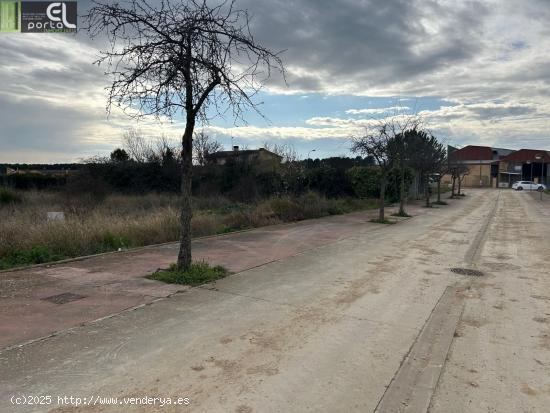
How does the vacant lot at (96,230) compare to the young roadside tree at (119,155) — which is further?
the young roadside tree at (119,155)

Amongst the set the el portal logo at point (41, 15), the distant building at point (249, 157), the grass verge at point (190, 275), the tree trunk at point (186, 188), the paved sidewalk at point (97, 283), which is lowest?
the paved sidewalk at point (97, 283)

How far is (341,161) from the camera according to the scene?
3597cm

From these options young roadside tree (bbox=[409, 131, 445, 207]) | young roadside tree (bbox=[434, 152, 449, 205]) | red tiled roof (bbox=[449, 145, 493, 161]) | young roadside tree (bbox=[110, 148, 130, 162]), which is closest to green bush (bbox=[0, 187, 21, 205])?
young roadside tree (bbox=[110, 148, 130, 162])

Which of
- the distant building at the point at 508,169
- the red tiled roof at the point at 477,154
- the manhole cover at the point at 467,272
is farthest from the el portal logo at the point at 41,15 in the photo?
the red tiled roof at the point at 477,154

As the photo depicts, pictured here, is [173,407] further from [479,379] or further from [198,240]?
[198,240]

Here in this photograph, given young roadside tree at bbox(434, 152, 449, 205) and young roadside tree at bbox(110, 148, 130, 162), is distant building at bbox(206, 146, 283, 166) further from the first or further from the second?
young roadside tree at bbox(434, 152, 449, 205)

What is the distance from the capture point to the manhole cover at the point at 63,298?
21.1 ft

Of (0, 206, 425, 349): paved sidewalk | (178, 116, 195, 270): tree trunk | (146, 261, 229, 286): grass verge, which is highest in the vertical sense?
(178, 116, 195, 270): tree trunk

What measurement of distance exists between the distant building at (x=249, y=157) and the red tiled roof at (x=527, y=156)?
68.1 m

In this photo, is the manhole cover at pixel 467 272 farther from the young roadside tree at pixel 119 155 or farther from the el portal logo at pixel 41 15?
the young roadside tree at pixel 119 155

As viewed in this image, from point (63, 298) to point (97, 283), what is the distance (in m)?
0.93

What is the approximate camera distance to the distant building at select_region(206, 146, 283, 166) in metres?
33.5

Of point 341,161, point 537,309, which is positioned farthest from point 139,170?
point 537,309

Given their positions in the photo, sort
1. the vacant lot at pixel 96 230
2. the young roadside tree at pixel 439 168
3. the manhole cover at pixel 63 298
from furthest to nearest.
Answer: the young roadside tree at pixel 439 168 → the vacant lot at pixel 96 230 → the manhole cover at pixel 63 298
